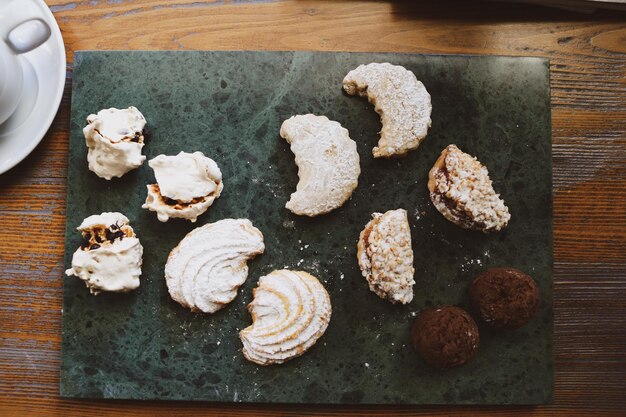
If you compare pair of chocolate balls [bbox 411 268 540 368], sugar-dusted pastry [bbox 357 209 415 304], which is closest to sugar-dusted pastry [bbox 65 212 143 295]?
sugar-dusted pastry [bbox 357 209 415 304]

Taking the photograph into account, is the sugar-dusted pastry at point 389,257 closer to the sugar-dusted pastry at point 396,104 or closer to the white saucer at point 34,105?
the sugar-dusted pastry at point 396,104

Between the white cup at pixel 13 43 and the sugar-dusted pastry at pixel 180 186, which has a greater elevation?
the white cup at pixel 13 43

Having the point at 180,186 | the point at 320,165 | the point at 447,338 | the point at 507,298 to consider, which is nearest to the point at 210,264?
the point at 180,186

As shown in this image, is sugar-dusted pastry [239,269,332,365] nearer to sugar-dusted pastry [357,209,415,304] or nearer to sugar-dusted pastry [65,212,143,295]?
sugar-dusted pastry [357,209,415,304]

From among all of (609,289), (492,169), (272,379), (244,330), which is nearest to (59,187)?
(244,330)

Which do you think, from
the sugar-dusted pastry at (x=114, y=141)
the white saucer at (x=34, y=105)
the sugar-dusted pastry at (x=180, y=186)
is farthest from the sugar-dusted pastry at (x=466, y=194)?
the white saucer at (x=34, y=105)

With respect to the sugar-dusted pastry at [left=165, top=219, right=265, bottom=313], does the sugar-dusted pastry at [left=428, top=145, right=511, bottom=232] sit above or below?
above

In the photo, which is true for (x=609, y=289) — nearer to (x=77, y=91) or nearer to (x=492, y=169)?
(x=492, y=169)
